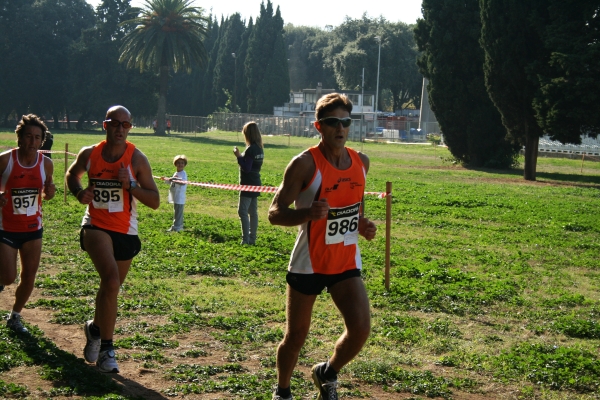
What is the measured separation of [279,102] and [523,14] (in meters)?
62.2

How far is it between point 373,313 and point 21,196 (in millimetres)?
3907

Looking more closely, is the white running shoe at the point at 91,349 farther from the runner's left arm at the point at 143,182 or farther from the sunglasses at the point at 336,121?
the sunglasses at the point at 336,121

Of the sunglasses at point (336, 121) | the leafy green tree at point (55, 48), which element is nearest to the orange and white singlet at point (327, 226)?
the sunglasses at point (336, 121)

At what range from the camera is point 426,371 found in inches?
248

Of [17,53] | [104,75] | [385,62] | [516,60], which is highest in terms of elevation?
[385,62]

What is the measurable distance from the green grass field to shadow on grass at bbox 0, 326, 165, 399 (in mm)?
19

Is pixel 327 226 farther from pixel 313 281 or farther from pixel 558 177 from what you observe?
pixel 558 177

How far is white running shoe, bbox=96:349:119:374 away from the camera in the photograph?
5910 mm

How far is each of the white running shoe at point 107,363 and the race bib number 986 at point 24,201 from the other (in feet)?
5.83

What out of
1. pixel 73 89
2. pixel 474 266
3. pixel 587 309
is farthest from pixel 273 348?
pixel 73 89

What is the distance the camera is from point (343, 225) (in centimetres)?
498

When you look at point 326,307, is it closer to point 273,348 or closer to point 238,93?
point 273,348

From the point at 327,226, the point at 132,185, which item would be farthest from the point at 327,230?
the point at 132,185

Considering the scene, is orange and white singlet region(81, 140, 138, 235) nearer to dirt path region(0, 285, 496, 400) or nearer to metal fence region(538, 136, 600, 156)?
dirt path region(0, 285, 496, 400)
